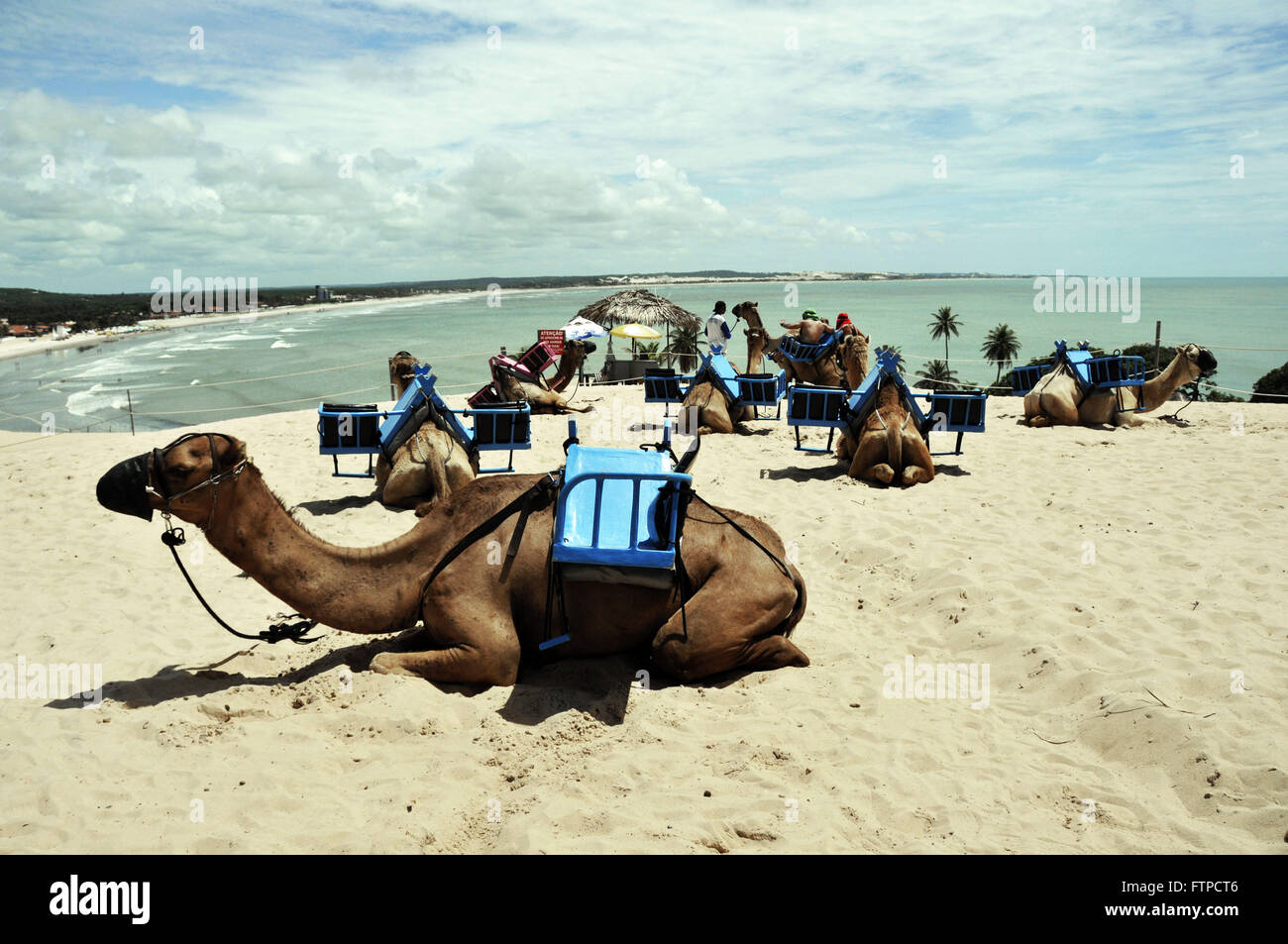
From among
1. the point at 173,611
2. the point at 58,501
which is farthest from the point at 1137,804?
the point at 58,501

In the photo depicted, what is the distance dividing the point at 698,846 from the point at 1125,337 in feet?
250

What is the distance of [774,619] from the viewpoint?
520 cm

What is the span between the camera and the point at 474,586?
189 inches

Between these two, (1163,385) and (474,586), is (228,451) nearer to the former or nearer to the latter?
(474,586)

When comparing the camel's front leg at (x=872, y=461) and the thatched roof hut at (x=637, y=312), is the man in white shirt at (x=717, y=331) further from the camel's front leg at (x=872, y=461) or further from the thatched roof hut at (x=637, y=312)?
the thatched roof hut at (x=637, y=312)

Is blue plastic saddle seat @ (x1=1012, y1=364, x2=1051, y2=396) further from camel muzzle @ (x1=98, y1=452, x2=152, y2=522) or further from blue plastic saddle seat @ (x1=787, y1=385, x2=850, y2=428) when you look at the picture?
camel muzzle @ (x1=98, y1=452, x2=152, y2=522)

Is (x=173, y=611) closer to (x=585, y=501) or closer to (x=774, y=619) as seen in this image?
(x=585, y=501)

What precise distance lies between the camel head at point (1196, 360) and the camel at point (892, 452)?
7070mm

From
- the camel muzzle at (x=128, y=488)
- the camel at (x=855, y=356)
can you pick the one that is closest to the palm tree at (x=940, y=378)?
the camel at (x=855, y=356)

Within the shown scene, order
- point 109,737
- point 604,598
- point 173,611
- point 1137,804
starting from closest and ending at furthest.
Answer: point 1137,804
point 109,737
point 604,598
point 173,611

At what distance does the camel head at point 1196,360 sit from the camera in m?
14.2

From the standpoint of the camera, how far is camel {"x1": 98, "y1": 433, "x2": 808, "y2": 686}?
4.52 m

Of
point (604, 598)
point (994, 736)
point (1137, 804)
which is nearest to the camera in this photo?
point (1137, 804)

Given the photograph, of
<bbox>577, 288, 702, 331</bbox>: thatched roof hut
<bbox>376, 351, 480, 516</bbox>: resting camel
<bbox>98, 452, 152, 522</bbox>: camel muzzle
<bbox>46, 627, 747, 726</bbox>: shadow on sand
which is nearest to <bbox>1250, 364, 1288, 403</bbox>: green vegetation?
<bbox>577, 288, 702, 331</bbox>: thatched roof hut
